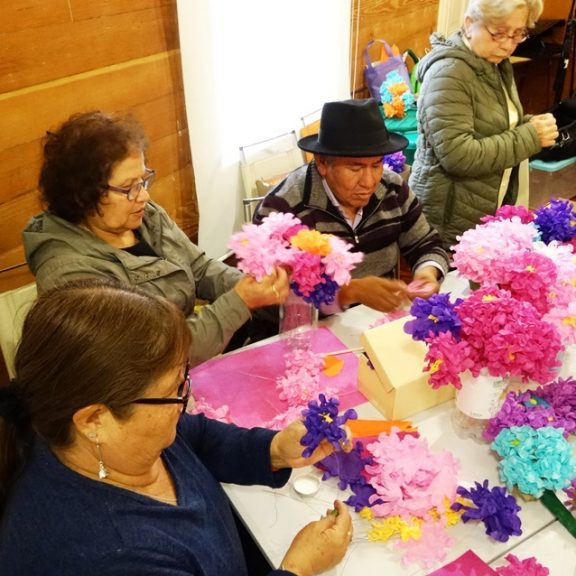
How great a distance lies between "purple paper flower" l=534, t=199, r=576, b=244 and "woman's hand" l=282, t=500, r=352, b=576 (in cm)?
135

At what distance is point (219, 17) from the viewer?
121 inches

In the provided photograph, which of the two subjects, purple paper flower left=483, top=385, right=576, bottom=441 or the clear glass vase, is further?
the clear glass vase

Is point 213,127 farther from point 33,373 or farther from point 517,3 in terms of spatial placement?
point 33,373

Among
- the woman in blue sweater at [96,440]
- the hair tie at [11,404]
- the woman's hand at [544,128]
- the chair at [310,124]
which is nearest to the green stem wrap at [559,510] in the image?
the woman in blue sweater at [96,440]

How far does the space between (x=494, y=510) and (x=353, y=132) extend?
1377 mm

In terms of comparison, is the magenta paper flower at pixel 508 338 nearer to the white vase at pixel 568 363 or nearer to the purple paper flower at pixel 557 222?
the white vase at pixel 568 363

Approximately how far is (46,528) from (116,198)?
3.54 feet

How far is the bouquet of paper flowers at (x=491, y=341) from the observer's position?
4.55 feet

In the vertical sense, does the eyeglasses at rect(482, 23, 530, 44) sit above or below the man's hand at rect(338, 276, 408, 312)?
above

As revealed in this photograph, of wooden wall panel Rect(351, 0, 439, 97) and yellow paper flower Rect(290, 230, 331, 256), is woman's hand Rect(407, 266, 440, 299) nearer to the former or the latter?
yellow paper flower Rect(290, 230, 331, 256)

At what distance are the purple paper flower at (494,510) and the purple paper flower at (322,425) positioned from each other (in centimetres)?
32

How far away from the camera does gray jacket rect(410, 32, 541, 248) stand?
2.62 metres

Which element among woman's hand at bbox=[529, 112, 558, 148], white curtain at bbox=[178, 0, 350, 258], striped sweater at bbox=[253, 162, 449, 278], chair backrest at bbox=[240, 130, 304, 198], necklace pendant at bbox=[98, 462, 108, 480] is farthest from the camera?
chair backrest at bbox=[240, 130, 304, 198]

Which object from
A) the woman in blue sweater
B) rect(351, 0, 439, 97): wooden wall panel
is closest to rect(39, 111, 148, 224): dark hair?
the woman in blue sweater
